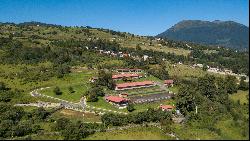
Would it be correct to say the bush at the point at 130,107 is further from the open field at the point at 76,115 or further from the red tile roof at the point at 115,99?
the open field at the point at 76,115

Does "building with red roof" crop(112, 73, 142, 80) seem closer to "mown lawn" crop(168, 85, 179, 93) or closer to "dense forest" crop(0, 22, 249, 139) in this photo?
"dense forest" crop(0, 22, 249, 139)

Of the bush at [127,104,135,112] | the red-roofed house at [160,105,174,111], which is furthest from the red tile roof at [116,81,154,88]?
the red-roofed house at [160,105,174,111]

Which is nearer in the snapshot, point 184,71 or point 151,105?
point 151,105

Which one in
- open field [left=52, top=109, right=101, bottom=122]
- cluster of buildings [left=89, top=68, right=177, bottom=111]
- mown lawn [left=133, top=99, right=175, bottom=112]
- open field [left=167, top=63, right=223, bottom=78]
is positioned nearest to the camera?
open field [left=52, top=109, right=101, bottom=122]

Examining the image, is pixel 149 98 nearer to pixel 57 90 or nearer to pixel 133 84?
pixel 133 84

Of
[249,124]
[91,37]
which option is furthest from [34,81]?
[91,37]

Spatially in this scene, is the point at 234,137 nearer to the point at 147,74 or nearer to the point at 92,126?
the point at 92,126

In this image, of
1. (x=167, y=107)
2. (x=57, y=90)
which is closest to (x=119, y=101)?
(x=167, y=107)

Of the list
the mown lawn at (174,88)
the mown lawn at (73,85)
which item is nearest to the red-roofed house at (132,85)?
the mown lawn at (174,88)

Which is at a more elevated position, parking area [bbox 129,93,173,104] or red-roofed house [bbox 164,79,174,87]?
red-roofed house [bbox 164,79,174,87]

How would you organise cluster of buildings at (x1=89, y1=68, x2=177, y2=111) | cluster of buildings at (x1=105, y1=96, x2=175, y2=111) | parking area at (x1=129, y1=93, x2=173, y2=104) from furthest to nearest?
parking area at (x1=129, y1=93, x2=173, y2=104), cluster of buildings at (x1=89, y1=68, x2=177, y2=111), cluster of buildings at (x1=105, y1=96, x2=175, y2=111)

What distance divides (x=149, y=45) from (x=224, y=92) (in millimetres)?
112607

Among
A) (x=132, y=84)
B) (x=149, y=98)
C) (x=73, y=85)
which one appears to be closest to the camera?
(x=149, y=98)

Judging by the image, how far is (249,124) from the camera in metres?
31.0
